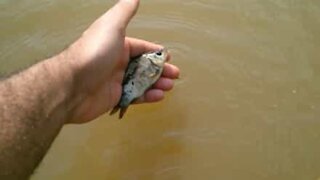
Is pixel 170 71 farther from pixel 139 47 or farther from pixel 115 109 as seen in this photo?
pixel 115 109

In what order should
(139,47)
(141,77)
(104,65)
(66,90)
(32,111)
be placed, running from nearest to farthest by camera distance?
(32,111), (66,90), (104,65), (141,77), (139,47)

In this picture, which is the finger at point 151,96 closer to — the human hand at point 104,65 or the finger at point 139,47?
the human hand at point 104,65

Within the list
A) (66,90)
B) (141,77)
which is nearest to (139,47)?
(141,77)

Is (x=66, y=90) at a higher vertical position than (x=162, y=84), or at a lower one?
higher

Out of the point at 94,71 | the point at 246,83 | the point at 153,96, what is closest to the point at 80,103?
the point at 94,71

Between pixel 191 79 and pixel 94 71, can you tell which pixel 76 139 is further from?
pixel 191 79

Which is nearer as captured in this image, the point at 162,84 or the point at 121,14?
the point at 121,14

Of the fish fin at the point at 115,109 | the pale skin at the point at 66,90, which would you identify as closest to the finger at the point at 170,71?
the pale skin at the point at 66,90

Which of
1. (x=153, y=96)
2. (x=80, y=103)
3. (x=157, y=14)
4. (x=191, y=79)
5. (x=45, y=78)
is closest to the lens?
(x=45, y=78)
